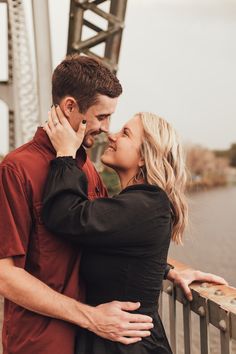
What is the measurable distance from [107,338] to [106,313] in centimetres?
6

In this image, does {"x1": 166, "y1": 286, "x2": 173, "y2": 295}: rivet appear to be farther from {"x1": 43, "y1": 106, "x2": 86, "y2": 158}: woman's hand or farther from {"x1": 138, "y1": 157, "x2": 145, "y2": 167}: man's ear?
{"x1": 43, "y1": 106, "x2": 86, "y2": 158}: woman's hand

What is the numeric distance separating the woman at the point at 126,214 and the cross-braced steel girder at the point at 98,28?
1860 mm

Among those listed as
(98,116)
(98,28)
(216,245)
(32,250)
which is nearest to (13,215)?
(32,250)

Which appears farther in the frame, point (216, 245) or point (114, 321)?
point (216, 245)

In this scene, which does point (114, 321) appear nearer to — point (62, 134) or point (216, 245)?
point (62, 134)

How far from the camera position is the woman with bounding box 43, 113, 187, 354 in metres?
1.13

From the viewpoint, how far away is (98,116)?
50.4 inches

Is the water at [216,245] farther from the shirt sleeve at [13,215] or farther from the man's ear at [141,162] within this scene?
the shirt sleeve at [13,215]

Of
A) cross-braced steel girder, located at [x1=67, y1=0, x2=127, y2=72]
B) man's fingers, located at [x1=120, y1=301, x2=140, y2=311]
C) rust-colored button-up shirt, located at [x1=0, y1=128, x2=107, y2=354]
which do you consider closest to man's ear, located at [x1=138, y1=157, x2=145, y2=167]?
rust-colored button-up shirt, located at [x1=0, y1=128, x2=107, y2=354]

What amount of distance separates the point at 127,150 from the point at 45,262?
1.08 ft

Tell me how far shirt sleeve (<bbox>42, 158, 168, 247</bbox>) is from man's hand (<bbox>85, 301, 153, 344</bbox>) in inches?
5.8

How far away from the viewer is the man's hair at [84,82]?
1.25m

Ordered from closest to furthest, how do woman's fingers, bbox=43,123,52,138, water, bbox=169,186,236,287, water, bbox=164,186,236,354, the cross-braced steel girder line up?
woman's fingers, bbox=43,123,52,138 < the cross-braced steel girder < water, bbox=164,186,236,354 < water, bbox=169,186,236,287

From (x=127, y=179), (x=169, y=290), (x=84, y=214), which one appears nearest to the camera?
(x=84, y=214)
